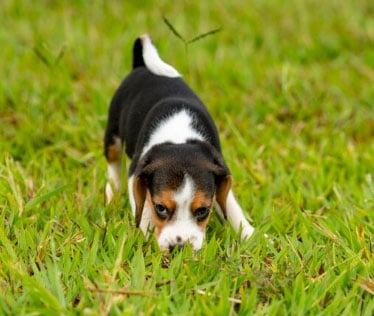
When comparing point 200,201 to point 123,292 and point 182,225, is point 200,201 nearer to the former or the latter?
point 182,225

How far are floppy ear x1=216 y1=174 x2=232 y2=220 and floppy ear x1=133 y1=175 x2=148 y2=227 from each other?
0.39 meters

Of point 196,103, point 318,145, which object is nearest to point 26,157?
point 196,103

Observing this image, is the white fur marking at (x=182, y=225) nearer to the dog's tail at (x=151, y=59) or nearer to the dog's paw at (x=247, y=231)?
the dog's paw at (x=247, y=231)

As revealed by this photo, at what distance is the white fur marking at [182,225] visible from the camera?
402 cm

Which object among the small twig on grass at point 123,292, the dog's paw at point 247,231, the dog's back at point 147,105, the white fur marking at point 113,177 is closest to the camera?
the small twig on grass at point 123,292

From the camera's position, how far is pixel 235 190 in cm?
520

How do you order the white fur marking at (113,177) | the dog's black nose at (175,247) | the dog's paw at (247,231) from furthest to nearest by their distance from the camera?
the white fur marking at (113,177)
the dog's paw at (247,231)
the dog's black nose at (175,247)

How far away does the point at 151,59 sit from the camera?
496 centimetres

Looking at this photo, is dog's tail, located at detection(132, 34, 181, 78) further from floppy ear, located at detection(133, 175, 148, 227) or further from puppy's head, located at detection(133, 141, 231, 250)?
floppy ear, located at detection(133, 175, 148, 227)

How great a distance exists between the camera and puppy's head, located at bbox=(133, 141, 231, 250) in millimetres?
4035

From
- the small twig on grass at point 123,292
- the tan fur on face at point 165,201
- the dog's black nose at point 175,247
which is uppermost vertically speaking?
the tan fur on face at point 165,201

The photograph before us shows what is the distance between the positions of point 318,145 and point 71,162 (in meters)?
1.92

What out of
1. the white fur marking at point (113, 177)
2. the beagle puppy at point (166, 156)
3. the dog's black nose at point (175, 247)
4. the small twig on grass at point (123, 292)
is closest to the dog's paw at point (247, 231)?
the beagle puppy at point (166, 156)

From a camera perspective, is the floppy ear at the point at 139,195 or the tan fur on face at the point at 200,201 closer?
the tan fur on face at the point at 200,201
